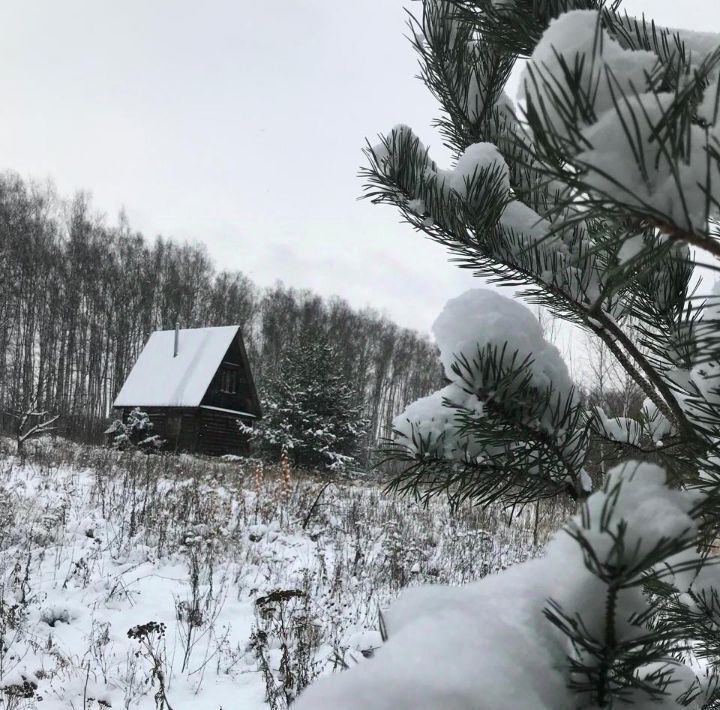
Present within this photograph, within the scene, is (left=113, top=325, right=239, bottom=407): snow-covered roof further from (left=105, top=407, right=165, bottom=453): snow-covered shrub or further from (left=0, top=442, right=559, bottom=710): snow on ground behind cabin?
(left=0, top=442, right=559, bottom=710): snow on ground behind cabin

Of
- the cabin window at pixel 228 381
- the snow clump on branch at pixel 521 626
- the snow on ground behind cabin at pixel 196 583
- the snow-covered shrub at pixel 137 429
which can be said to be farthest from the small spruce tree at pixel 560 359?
the cabin window at pixel 228 381

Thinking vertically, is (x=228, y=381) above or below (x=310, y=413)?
above

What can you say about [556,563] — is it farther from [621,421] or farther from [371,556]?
[371,556]

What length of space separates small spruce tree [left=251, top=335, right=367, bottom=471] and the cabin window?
1.23 m

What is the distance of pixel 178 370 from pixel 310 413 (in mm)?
5284

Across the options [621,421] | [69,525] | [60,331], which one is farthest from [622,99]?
[60,331]

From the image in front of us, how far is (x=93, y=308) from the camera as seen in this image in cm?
2973

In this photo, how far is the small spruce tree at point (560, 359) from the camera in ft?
1.42

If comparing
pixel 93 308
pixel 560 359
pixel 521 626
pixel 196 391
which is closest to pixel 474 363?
pixel 560 359

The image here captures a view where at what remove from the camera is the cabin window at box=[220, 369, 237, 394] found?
69.2 ft

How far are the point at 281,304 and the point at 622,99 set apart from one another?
40.9m

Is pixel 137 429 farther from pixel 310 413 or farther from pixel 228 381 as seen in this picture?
pixel 310 413

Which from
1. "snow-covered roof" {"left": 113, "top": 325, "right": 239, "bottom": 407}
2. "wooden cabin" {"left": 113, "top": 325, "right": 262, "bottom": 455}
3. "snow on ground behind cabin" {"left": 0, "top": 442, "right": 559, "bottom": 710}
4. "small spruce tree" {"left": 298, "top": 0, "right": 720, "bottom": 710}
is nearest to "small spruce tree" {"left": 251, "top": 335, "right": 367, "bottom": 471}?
"wooden cabin" {"left": 113, "top": 325, "right": 262, "bottom": 455}

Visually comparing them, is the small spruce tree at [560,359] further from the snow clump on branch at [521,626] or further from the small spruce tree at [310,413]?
the small spruce tree at [310,413]
